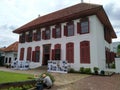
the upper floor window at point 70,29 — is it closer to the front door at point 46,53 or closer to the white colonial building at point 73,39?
the white colonial building at point 73,39

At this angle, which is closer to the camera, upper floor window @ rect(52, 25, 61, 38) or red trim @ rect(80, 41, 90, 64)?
red trim @ rect(80, 41, 90, 64)

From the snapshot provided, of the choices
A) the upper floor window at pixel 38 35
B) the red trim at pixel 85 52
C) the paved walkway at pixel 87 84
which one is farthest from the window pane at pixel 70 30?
the paved walkway at pixel 87 84

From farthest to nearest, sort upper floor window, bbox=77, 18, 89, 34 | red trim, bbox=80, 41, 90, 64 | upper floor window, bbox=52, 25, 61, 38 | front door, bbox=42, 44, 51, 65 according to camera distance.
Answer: front door, bbox=42, 44, 51, 65 → upper floor window, bbox=52, 25, 61, 38 → upper floor window, bbox=77, 18, 89, 34 → red trim, bbox=80, 41, 90, 64

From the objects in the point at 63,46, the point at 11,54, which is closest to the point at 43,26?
the point at 63,46

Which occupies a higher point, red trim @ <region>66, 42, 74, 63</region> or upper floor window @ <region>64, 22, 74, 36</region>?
upper floor window @ <region>64, 22, 74, 36</region>

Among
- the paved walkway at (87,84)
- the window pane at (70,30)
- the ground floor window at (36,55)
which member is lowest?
the paved walkway at (87,84)

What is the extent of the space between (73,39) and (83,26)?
6.41 feet

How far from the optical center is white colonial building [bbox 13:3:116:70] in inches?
648

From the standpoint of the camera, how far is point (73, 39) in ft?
59.3

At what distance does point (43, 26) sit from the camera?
22.0 meters

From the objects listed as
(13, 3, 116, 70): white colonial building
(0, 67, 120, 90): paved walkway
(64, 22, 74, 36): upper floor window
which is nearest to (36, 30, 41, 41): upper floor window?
(13, 3, 116, 70): white colonial building

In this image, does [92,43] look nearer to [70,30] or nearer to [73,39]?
[73,39]

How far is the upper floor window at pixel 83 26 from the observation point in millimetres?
17125

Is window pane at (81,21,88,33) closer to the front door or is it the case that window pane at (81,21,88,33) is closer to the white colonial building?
the white colonial building
